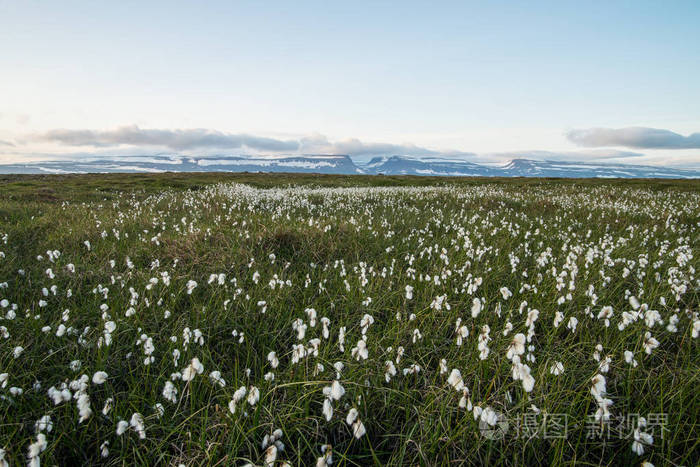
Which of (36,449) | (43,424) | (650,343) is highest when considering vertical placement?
(650,343)

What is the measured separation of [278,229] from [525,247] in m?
5.43

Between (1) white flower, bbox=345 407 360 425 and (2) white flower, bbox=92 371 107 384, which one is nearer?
(1) white flower, bbox=345 407 360 425

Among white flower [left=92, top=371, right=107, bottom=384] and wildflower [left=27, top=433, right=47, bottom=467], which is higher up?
white flower [left=92, top=371, right=107, bottom=384]

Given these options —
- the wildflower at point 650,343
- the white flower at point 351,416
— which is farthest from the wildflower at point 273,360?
the wildflower at point 650,343

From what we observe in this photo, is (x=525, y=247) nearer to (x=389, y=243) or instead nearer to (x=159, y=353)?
(x=389, y=243)

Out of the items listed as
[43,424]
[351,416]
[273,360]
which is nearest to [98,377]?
[43,424]

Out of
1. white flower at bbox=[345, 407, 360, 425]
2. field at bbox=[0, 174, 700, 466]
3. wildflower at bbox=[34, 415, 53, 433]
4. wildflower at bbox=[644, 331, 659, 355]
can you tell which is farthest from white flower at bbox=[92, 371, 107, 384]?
wildflower at bbox=[644, 331, 659, 355]

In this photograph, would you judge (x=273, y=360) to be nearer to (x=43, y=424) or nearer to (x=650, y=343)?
(x=43, y=424)

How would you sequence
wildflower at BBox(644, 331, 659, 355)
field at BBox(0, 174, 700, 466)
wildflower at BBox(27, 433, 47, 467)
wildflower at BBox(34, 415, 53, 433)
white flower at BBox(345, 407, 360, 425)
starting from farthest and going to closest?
wildflower at BBox(644, 331, 659, 355)
field at BBox(0, 174, 700, 466)
wildflower at BBox(34, 415, 53, 433)
white flower at BBox(345, 407, 360, 425)
wildflower at BBox(27, 433, 47, 467)

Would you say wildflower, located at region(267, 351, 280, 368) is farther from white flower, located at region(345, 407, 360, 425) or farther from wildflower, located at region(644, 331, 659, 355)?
wildflower, located at region(644, 331, 659, 355)

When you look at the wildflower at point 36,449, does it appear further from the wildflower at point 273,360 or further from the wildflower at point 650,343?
the wildflower at point 650,343

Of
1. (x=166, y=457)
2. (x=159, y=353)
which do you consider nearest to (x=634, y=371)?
(x=166, y=457)

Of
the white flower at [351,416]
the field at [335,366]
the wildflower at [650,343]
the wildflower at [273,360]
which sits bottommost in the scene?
the field at [335,366]

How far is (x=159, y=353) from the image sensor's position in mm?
3355
